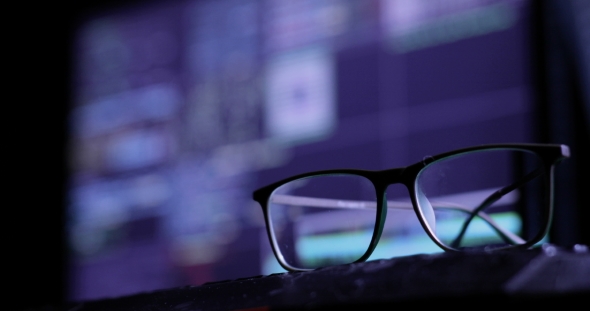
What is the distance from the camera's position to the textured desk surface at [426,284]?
200 mm

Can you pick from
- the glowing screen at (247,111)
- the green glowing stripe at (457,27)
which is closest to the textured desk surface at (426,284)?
the glowing screen at (247,111)

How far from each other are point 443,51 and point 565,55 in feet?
0.59

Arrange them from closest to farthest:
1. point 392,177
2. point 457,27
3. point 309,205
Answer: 1. point 392,177
2. point 309,205
3. point 457,27

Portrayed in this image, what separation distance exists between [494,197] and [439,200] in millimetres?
50

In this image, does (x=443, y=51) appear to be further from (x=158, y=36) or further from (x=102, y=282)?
(x=102, y=282)

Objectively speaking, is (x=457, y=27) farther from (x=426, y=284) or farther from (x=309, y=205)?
(x=426, y=284)

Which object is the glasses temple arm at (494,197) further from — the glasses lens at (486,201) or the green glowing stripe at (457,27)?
the green glowing stripe at (457,27)

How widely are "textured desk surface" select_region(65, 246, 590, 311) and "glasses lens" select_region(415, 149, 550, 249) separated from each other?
0.39ft

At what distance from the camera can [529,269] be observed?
23cm

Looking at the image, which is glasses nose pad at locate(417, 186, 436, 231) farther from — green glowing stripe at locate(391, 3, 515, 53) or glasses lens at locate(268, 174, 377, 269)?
green glowing stripe at locate(391, 3, 515, 53)

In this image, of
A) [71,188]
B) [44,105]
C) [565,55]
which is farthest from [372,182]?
[44,105]

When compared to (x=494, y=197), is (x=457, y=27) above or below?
above

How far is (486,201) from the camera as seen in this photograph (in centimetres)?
49

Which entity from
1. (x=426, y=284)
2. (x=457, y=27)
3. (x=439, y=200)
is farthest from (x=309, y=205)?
(x=457, y=27)
